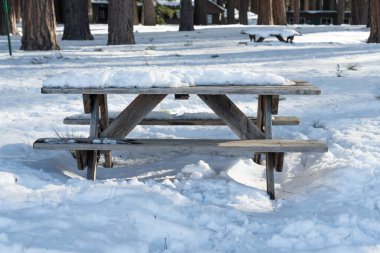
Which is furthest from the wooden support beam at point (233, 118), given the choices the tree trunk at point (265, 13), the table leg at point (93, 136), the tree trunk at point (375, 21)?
the tree trunk at point (265, 13)

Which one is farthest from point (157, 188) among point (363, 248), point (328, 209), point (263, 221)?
point (363, 248)

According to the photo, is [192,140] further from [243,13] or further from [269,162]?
[243,13]

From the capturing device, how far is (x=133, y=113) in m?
→ 4.65

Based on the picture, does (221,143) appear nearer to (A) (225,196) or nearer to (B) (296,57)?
(A) (225,196)

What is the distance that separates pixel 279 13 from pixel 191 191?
2331 centimetres

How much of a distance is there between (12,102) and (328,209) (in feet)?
17.1

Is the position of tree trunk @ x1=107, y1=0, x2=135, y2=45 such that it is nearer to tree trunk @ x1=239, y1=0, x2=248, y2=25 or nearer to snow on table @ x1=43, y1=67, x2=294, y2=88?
snow on table @ x1=43, y1=67, x2=294, y2=88

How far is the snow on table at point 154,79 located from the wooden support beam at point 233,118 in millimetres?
370

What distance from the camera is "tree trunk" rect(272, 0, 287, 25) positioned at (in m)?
26.0

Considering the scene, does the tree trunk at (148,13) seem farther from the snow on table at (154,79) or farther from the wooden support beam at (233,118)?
the snow on table at (154,79)

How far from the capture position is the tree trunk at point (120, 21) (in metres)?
15.6

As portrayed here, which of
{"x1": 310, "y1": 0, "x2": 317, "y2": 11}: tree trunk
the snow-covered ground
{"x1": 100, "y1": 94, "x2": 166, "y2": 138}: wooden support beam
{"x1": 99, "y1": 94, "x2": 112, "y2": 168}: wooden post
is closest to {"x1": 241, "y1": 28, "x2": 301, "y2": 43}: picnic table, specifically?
the snow-covered ground

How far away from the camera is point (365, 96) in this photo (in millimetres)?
8023

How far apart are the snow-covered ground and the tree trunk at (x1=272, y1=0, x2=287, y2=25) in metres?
18.8
